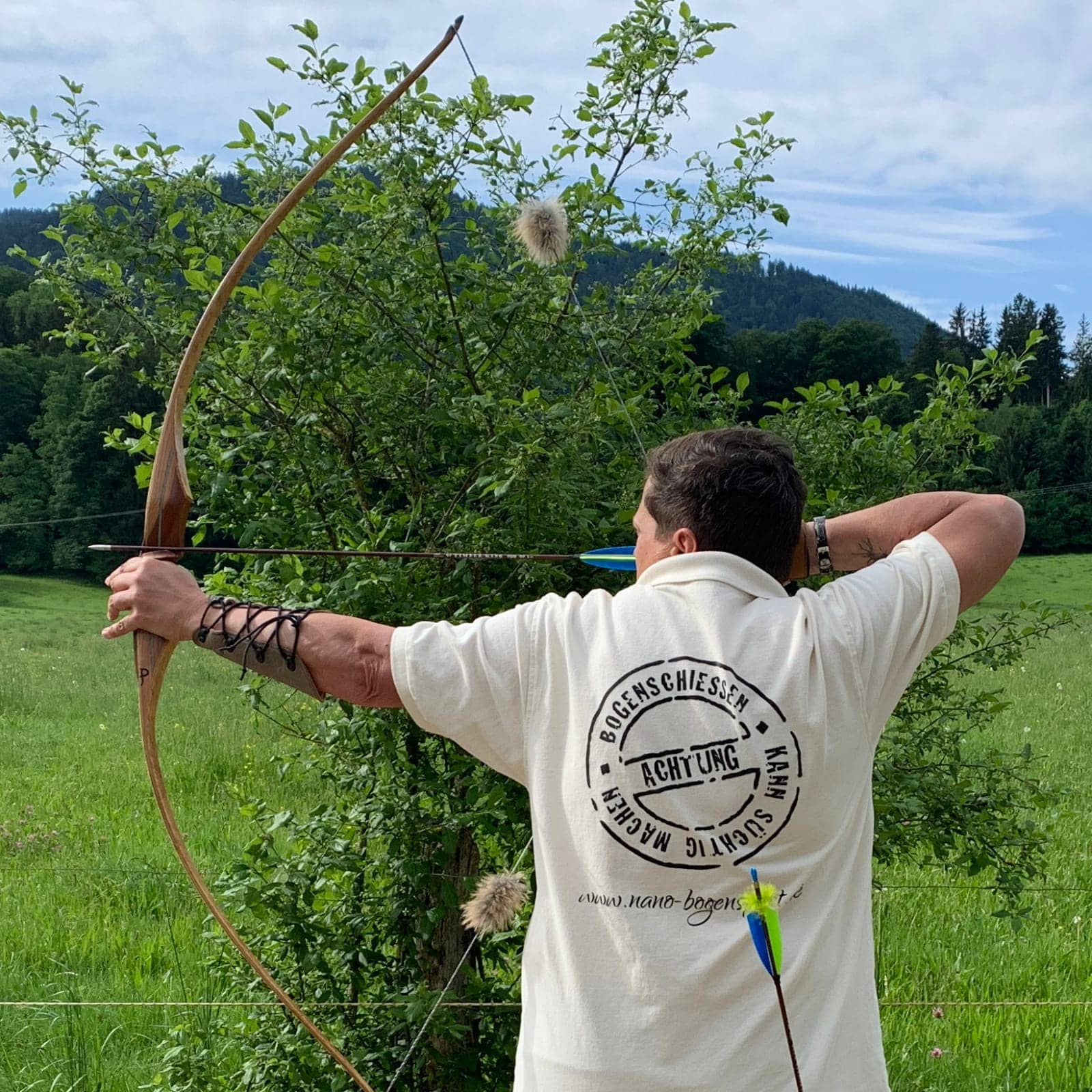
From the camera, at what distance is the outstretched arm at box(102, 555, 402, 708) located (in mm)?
1281

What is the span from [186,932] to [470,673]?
3495 millimetres

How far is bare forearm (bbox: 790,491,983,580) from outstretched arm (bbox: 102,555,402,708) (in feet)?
2.04

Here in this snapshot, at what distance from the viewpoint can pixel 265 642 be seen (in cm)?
131

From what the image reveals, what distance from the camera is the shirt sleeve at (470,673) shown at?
48.5 inches

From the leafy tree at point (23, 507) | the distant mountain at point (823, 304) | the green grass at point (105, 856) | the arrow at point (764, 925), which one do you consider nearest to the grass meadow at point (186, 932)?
the green grass at point (105, 856)

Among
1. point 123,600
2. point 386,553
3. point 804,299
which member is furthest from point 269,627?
point 804,299

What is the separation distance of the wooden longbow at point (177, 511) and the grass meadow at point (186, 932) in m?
0.83

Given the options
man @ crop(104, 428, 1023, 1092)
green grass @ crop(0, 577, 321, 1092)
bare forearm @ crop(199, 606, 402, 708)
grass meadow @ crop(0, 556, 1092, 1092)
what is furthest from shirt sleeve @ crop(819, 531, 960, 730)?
green grass @ crop(0, 577, 321, 1092)

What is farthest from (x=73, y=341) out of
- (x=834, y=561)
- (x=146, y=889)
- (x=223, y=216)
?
(x=146, y=889)

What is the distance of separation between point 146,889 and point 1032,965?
3.47 m

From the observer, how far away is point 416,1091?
229cm

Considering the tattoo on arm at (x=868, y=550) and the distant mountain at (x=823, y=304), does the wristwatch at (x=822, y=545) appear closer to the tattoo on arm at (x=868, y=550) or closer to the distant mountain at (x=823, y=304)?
the tattoo on arm at (x=868, y=550)

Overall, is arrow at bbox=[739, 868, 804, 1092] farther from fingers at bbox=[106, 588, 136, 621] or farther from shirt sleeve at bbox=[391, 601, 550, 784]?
fingers at bbox=[106, 588, 136, 621]

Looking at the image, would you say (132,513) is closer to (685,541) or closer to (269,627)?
(269,627)
